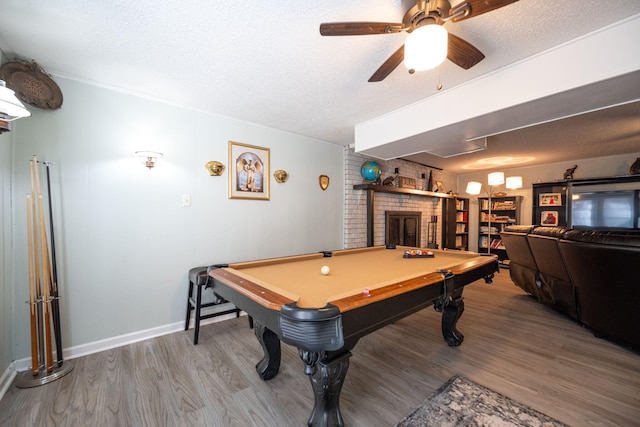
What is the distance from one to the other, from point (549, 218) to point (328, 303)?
6.26m

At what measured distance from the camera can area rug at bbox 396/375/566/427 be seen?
1355mm

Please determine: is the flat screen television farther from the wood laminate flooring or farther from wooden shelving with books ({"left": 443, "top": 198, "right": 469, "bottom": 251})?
the wood laminate flooring

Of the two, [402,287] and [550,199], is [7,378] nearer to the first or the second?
[402,287]

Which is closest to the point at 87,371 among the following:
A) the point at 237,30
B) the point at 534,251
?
the point at 237,30

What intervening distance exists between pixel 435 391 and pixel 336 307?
115 cm

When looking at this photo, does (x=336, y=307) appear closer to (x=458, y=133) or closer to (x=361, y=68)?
(x=361, y=68)

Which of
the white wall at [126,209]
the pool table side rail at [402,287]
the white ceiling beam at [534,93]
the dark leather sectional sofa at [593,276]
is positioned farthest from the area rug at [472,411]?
the white wall at [126,209]

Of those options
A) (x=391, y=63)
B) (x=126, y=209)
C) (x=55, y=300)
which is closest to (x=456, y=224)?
(x=391, y=63)

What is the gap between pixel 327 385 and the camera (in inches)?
46.8

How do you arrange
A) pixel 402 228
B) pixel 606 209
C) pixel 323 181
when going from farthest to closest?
pixel 402 228
pixel 606 209
pixel 323 181

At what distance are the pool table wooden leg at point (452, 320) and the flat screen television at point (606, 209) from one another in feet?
15.2

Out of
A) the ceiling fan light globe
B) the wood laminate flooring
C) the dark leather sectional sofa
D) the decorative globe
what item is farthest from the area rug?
the decorative globe

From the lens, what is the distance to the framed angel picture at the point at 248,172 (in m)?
2.87

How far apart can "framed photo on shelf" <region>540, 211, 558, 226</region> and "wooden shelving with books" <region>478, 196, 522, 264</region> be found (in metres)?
0.47
